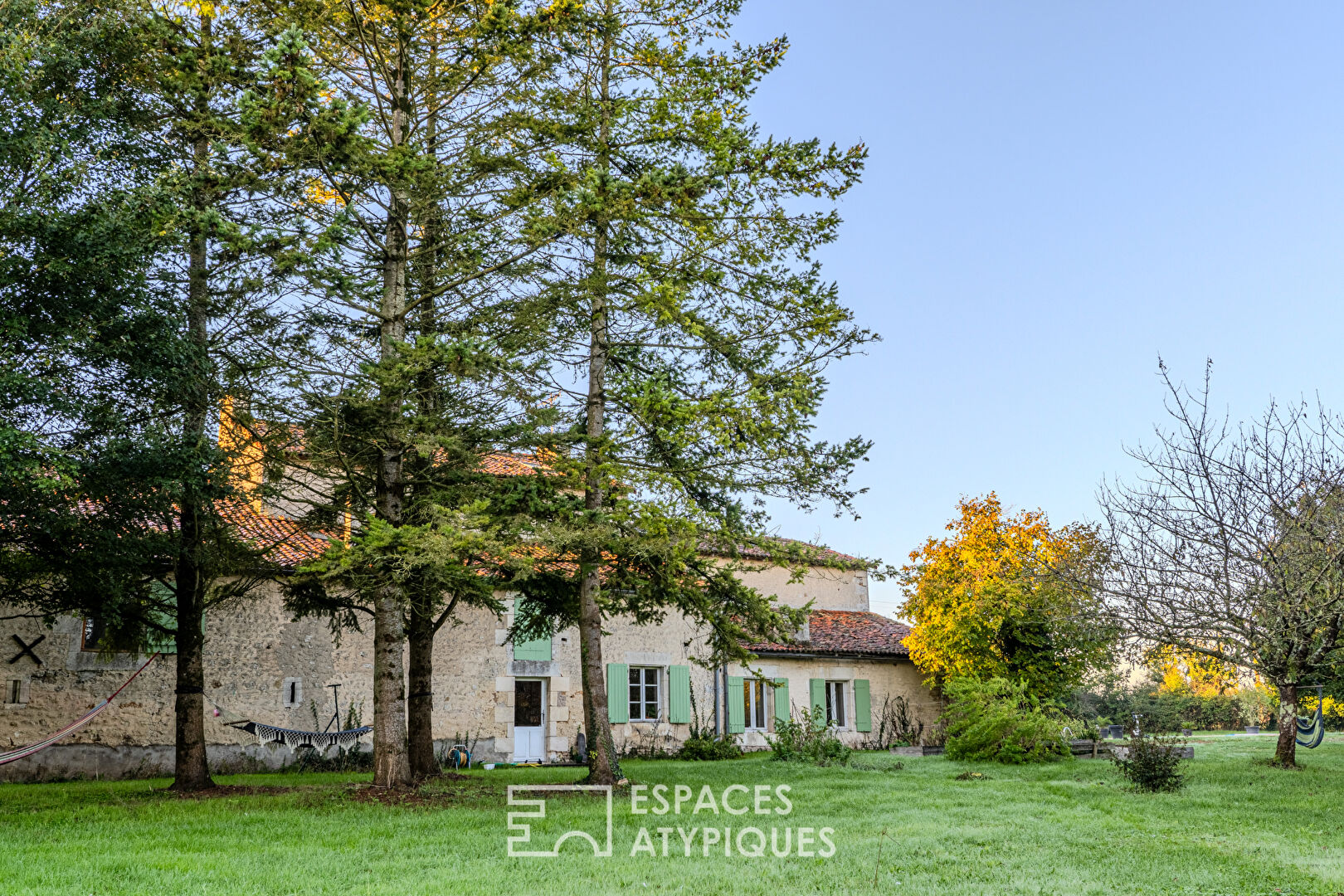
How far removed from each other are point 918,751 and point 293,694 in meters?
12.6

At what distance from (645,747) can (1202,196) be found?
526 inches

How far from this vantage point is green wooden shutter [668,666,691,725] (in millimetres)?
19125

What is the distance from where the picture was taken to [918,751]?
2020 centimetres

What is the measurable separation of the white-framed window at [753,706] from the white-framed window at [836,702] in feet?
5.56

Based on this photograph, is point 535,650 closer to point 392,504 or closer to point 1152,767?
point 392,504

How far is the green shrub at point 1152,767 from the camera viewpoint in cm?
1172

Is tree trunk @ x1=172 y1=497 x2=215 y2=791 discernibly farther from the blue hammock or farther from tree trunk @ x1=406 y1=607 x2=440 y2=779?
the blue hammock

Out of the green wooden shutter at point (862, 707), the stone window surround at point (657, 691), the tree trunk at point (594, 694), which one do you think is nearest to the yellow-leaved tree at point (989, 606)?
the green wooden shutter at point (862, 707)

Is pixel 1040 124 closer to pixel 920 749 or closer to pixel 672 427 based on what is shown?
pixel 672 427

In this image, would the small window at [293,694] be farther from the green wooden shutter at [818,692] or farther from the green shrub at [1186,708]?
the green shrub at [1186,708]

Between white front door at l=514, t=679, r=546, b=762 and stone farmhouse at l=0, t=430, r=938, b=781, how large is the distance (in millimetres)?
23

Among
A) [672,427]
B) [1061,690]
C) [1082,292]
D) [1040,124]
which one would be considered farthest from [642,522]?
[1061,690]

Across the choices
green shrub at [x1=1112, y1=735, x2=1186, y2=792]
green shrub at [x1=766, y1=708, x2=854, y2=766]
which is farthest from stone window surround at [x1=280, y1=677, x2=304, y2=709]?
green shrub at [x1=1112, y1=735, x2=1186, y2=792]

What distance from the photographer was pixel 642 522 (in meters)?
9.96
